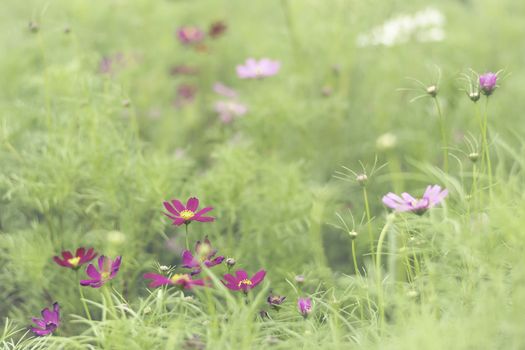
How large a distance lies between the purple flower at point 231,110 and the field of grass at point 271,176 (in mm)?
45

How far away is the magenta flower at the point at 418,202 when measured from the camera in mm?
1035

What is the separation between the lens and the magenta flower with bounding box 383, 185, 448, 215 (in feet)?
3.40

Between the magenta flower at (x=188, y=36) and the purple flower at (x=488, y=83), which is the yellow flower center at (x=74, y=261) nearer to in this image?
the purple flower at (x=488, y=83)

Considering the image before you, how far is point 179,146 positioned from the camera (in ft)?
7.59

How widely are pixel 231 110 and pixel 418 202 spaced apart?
42.6 inches

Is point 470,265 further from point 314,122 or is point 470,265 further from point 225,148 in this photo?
point 314,122

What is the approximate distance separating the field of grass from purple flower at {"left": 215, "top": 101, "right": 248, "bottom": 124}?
0.15ft

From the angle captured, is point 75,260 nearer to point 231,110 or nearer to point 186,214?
point 186,214

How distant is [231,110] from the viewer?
6.75 feet

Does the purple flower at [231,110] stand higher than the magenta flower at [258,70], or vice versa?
the magenta flower at [258,70]

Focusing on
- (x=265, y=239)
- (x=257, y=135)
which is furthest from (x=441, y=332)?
(x=257, y=135)

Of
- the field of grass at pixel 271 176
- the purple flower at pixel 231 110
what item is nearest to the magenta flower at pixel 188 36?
the field of grass at pixel 271 176

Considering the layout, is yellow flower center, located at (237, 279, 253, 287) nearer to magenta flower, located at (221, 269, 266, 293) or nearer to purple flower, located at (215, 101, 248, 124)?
magenta flower, located at (221, 269, 266, 293)

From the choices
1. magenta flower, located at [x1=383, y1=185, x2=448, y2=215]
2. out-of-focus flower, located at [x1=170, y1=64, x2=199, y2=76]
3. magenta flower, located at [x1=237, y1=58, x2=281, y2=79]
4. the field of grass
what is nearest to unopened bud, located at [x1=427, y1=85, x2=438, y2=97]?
the field of grass
